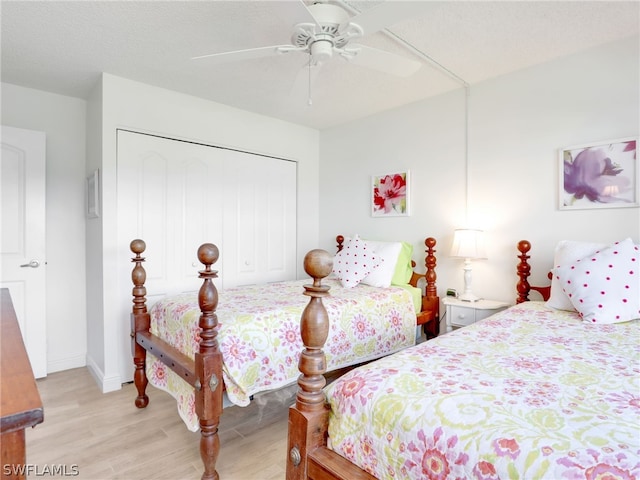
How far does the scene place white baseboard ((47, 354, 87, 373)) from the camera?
3089mm

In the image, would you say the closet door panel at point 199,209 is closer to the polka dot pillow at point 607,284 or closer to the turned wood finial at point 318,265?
the turned wood finial at point 318,265

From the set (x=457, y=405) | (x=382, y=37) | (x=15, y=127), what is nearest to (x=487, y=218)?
(x=382, y=37)

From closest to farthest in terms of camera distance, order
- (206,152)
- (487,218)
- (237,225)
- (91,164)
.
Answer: (487,218) < (91,164) < (206,152) < (237,225)

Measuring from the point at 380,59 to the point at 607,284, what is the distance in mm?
1668

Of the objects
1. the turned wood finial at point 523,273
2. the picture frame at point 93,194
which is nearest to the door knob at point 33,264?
the picture frame at point 93,194

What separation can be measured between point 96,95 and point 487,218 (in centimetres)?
332

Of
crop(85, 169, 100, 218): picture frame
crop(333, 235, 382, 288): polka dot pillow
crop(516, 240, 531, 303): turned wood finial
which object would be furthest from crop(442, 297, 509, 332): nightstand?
crop(85, 169, 100, 218): picture frame

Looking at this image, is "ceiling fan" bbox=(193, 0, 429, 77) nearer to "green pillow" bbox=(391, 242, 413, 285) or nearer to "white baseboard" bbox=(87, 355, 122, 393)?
"green pillow" bbox=(391, 242, 413, 285)

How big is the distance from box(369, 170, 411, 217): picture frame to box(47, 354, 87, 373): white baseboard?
9.95ft

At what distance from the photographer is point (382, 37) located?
2242 millimetres

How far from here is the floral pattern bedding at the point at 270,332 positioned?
1.81 meters

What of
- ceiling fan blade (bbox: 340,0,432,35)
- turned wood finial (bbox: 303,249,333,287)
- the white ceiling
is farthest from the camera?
the white ceiling

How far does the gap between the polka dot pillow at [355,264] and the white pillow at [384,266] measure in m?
0.04

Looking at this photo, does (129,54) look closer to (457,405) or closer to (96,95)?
(96,95)
